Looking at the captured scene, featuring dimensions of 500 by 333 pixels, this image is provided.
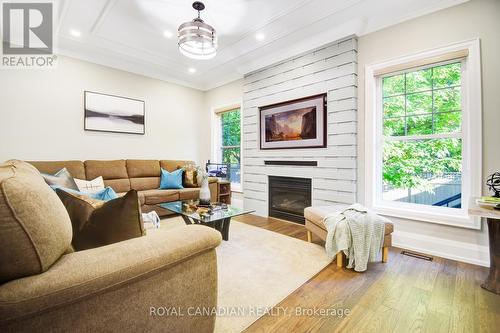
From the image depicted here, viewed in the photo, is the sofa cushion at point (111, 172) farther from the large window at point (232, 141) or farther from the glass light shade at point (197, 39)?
the glass light shade at point (197, 39)

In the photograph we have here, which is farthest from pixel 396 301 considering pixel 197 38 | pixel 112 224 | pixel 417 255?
pixel 197 38

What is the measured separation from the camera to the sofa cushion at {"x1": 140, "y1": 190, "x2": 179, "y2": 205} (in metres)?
3.53

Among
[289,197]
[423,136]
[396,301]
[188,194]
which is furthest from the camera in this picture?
[188,194]

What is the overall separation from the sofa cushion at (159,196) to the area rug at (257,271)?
135 cm

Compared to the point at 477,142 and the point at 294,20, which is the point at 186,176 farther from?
the point at 477,142

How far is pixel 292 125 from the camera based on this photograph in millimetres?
3637

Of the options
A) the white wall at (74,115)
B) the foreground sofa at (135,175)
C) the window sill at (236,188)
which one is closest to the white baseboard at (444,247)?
the window sill at (236,188)

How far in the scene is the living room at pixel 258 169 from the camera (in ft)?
2.67

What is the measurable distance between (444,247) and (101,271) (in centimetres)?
307

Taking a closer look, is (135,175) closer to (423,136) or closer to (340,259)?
(340,259)

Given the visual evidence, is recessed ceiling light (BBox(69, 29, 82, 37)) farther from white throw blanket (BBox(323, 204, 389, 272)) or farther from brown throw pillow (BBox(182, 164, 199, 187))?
white throw blanket (BBox(323, 204, 389, 272))

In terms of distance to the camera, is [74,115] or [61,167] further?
[74,115]

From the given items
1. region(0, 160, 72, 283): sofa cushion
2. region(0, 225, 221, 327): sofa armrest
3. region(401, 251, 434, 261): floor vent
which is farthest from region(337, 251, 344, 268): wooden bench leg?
region(0, 160, 72, 283): sofa cushion

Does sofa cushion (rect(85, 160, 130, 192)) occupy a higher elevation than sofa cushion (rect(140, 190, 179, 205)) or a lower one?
higher
